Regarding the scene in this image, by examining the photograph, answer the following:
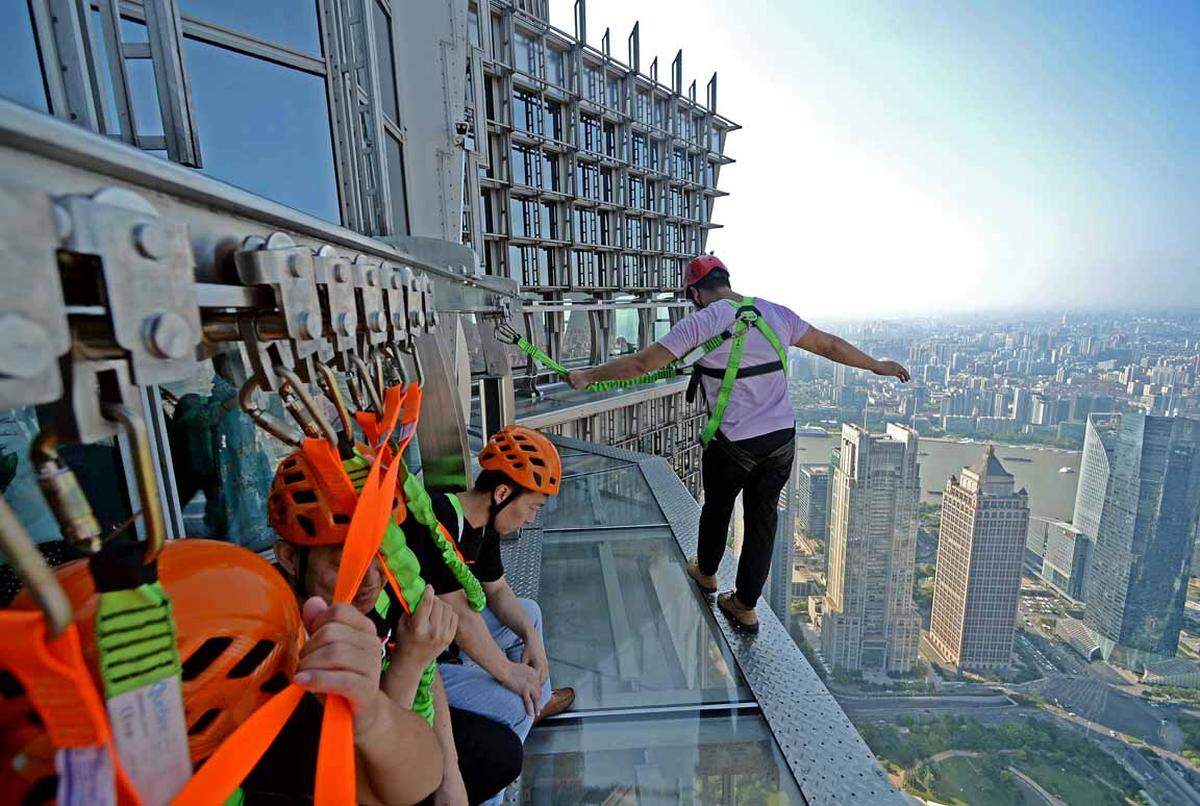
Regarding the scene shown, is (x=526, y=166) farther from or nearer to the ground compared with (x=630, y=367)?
farther from the ground

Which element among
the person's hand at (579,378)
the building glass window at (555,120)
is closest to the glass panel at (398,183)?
the person's hand at (579,378)

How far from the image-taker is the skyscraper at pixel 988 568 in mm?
8500

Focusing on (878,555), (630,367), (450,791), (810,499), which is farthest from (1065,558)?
(450,791)

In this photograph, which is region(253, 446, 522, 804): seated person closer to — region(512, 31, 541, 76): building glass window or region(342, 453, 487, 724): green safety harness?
region(342, 453, 487, 724): green safety harness

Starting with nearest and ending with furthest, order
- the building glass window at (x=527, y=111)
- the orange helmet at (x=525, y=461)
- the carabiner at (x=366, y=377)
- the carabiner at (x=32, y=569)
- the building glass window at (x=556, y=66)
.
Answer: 1. the carabiner at (x=32, y=569)
2. the carabiner at (x=366, y=377)
3. the orange helmet at (x=525, y=461)
4. the building glass window at (x=527, y=111)
5. the building glass window at (x=556, y=66)

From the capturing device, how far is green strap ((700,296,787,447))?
7.61ft

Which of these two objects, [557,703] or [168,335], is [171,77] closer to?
[168,335]

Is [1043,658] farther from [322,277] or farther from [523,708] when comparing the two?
[322,277]

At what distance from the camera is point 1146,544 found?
8414 millimetres

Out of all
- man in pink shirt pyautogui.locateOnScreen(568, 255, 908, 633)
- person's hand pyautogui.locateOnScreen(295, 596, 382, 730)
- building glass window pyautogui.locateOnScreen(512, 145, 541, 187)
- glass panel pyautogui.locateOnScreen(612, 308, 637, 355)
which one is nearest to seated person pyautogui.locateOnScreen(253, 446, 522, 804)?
person's hand pyautogui.locateOnScreen(295, 596, 382, 730)

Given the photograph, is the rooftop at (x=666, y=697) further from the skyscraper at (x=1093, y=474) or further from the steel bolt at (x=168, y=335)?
the skyscraper at (x=1093, y=474)

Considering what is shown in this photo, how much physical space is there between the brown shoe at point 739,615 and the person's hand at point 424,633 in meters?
1.74

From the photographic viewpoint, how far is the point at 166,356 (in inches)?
16.1

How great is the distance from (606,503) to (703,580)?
51.8 inches
